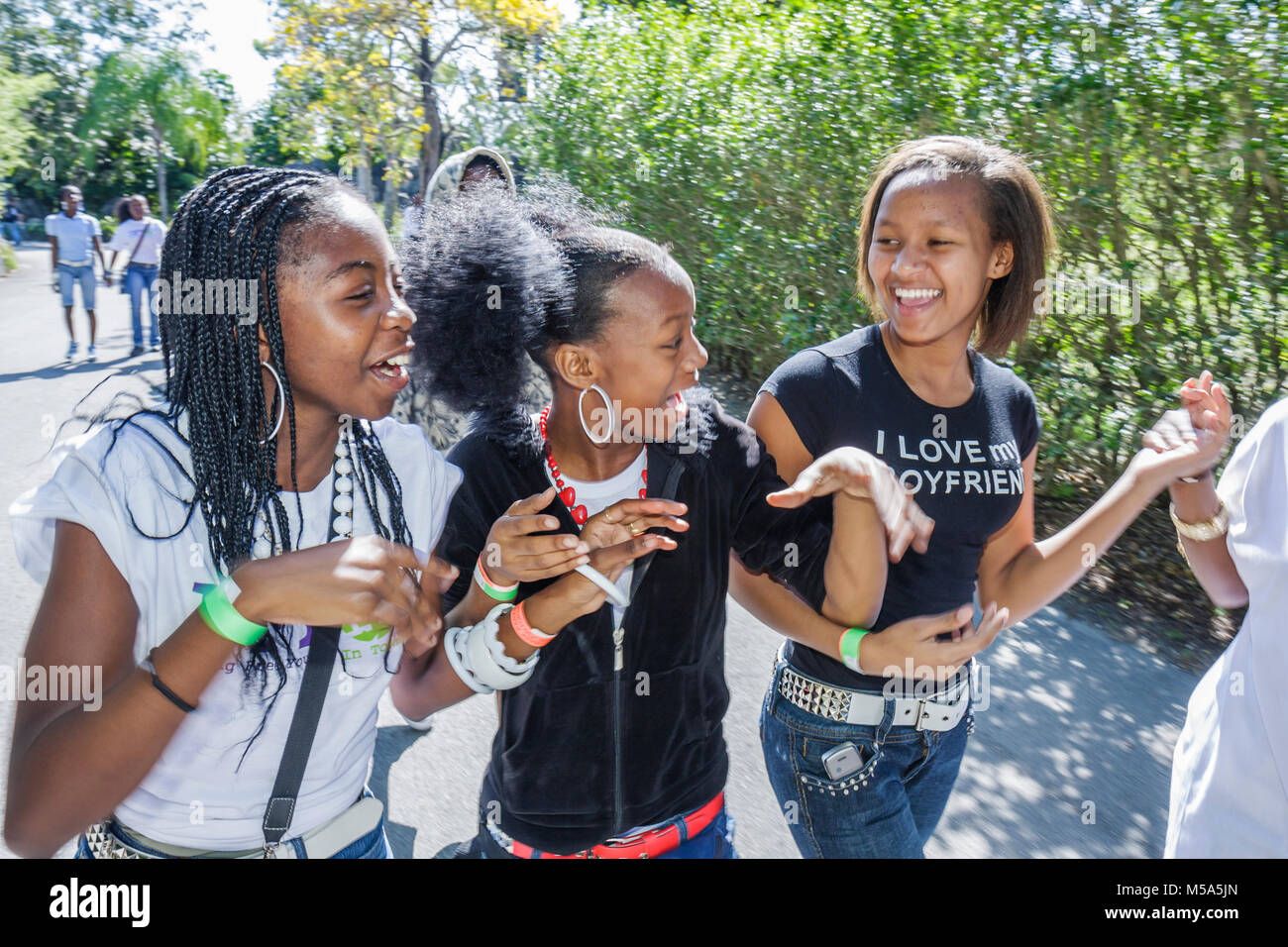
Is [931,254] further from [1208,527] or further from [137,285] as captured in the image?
[137,285]

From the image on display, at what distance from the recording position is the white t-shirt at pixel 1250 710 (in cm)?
152

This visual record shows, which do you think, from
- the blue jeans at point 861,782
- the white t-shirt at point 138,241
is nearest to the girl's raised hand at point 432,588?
the blue jeans at point 861,782

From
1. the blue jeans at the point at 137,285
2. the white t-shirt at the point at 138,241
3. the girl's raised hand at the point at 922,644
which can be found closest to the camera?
the girl's raised hand at the point at 922,644

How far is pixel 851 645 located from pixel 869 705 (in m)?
0.17

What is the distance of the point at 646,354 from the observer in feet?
5.86

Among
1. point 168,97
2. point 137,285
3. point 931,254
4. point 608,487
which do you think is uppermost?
point 168,97

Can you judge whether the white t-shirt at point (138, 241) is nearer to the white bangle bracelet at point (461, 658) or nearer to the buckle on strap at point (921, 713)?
the white bangle bracelet at point (461, 658)

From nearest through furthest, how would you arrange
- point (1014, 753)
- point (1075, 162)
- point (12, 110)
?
point (1014, 753) < point (1075, 162) < point (12, 110)

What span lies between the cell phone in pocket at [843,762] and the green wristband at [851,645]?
189 millimetres

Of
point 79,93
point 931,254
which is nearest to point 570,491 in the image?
point 931,254

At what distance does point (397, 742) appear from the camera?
Result: 12.9ft

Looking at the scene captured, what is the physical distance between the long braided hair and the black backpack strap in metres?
0.04

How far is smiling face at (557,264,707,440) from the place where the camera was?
1786mm
